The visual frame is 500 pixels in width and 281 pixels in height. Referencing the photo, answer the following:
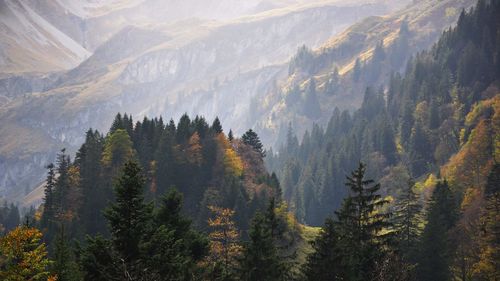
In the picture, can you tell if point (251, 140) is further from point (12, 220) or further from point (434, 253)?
point (12, 220)

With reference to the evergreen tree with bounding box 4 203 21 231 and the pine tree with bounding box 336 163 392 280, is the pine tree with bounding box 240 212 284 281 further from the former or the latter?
the evergreen tree with bounding box 4 203 21 231

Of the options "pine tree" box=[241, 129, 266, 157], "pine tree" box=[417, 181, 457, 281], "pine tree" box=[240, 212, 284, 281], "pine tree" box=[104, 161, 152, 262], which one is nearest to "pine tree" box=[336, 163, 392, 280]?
"pine tree" box=[240, 212, 284, 281]

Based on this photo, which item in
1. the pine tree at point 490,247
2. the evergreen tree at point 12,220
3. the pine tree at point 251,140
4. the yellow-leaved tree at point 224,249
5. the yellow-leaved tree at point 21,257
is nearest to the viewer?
the yellow-leaved tree at point 21,257

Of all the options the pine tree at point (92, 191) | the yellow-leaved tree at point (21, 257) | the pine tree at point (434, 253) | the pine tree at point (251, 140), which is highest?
the pine tree at point (251, 140)

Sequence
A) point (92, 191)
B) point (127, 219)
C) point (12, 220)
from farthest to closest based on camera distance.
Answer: point (12, 220), point (92, 191), point (127, 219)

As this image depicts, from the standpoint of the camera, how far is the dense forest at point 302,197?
92.5 ft

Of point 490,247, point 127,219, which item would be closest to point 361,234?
point 127,219

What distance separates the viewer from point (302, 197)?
144000 millimetres

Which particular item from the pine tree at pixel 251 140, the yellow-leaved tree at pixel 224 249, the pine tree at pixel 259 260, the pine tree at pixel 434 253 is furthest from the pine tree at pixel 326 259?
the pine tree at pixel 251 140

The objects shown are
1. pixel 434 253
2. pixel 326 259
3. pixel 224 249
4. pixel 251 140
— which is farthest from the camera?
pixel 251 140

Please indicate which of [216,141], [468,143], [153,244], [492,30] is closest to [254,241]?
[153,244]

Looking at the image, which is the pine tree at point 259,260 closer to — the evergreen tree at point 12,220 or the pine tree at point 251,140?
the pine tree at point 251,140

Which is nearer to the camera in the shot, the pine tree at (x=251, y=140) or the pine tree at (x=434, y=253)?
the pine tree at (x=434, y=253)

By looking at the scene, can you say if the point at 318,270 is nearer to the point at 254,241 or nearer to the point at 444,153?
the point at 254,241
